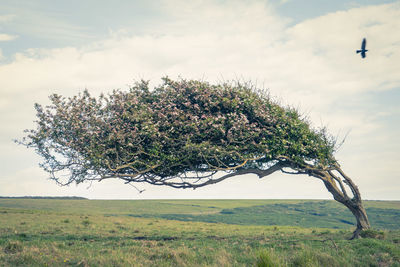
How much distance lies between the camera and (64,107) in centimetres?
2278

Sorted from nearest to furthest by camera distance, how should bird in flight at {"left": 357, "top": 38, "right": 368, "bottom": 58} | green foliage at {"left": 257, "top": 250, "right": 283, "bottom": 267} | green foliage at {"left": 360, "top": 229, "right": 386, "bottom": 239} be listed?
green foliage at {"left": 257, "top": 250, "right": 283, "bottom": 267} < bird in flight at {"left": 357, "top": 38, "right": 368, "bottom": 58} < green foliage at {"left": 360, "top": 229, "right": 386, "bottom": 239}

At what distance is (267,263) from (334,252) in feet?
22.8

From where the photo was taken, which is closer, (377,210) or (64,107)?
(64,107)

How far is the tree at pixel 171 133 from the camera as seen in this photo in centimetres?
2161

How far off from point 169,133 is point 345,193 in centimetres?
1552

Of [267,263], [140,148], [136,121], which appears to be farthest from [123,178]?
[267,263]

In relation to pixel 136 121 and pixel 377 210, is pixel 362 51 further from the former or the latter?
pixel 377 210

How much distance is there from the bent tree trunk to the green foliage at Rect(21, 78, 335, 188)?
382 centimetres

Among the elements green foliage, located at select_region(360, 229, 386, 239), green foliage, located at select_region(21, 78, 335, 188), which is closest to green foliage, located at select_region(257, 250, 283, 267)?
green foliage, located at select_region(21, 78, 335, 188)

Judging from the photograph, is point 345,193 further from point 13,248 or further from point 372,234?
point 13,248

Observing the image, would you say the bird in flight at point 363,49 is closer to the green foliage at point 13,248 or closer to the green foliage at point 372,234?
the green foliage at point 372,234

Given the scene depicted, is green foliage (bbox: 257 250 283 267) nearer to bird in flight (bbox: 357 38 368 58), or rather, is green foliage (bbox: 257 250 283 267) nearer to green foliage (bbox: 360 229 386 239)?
bird in flight (bbox: 357 38 368 58)

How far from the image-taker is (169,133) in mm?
→ 21938

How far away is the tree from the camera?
21609mm
